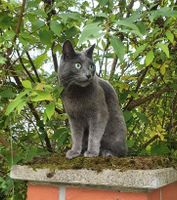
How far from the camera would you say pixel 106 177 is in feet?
4.43

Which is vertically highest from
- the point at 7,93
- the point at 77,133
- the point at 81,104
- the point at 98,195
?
the point at 7,93

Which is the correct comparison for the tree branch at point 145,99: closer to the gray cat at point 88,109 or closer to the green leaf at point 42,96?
the gray cat at point 88,109

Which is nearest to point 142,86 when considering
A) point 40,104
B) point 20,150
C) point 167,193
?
point 40,104

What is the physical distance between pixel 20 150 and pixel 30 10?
29.9 inches

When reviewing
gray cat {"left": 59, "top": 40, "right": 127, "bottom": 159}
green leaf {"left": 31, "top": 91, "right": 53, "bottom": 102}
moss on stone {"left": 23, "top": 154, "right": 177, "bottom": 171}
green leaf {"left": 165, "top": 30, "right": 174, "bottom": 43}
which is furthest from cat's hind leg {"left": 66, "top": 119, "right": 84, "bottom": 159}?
green leaf {"left": 165, "top": 30, "right": 174, "bottom": 43}

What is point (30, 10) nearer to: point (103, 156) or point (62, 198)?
point (103, 156)

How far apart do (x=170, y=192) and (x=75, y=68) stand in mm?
620

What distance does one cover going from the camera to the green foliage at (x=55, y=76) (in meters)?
1.77

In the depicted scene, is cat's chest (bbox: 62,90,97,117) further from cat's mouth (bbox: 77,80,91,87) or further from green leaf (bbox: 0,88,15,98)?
green leaf (bbox: 0,88,15,98)

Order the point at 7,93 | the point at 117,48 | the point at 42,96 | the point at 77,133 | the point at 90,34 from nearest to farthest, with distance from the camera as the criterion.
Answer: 1. the point at 90,34
2. the point at 117,48
3. the point at 42,96
4. the point at 77,133
5. the point at 7,93

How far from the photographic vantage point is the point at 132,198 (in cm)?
131

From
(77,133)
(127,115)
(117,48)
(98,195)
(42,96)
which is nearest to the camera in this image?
(117,48)

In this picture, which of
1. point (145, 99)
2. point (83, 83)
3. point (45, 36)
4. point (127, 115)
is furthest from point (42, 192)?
point (145, 99)

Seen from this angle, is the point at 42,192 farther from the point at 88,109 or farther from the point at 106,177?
the point at 88,109
